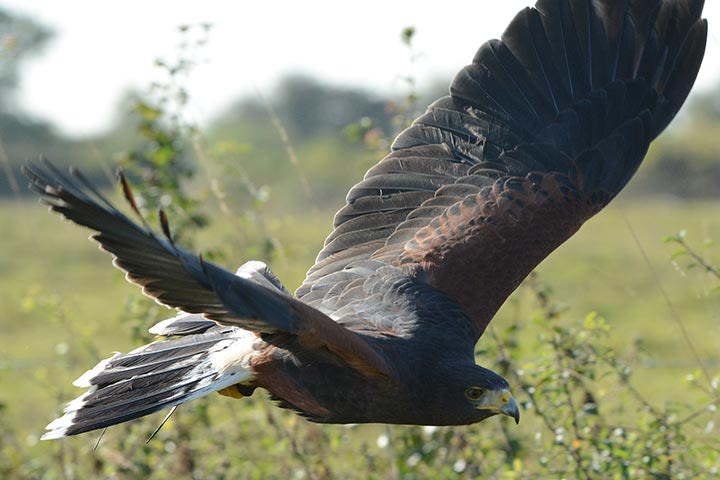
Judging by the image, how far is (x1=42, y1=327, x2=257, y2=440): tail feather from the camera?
465cm

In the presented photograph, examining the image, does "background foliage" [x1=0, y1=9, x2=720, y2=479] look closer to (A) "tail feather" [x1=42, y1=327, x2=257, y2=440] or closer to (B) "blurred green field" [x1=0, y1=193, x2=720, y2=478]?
(B) "blurred green field" [x1=0, y1=193, x2=720, y2=478]

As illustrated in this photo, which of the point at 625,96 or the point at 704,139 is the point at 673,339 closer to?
the point at 625,96

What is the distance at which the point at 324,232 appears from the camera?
1494cm

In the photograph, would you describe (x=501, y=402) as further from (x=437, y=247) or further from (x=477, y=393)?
(x=437, y=247)

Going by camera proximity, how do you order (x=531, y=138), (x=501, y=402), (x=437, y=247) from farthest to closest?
(x=531, y=138)
(x=437, y=247)
(x=501, y=402)

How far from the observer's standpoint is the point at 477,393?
481 cm

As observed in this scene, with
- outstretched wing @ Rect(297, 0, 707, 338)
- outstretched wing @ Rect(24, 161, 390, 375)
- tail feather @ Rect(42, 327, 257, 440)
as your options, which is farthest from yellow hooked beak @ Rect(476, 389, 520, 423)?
outstretched wing @ Rect(297, 0, 707, 338)

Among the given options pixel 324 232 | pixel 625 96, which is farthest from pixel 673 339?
pixel 625 96

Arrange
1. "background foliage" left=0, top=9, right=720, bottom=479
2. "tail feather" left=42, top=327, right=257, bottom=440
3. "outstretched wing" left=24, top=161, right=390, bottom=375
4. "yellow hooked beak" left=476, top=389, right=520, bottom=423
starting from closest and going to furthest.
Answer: "outstretched wing" left=24, top=161, right=390, bottom=375 → "tail feather" left=42, top=327, right=257, bottom=440 → "yellow hooked beak" left=476, top=389, right=520, bottom=423 → "background foliage" left=0, top=9, right=720, bottom=479

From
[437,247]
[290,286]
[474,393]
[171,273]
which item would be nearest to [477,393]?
[474,393]

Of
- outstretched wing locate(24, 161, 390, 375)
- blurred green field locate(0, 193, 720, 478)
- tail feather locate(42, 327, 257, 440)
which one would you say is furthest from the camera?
blurred green field locate(0, 193, 720, 478)

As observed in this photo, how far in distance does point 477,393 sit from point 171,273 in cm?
135

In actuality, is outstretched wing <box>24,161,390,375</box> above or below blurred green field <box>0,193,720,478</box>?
below

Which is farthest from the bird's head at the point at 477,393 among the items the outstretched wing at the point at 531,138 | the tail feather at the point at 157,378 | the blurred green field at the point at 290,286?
the blurred green field at the point at 290,286
